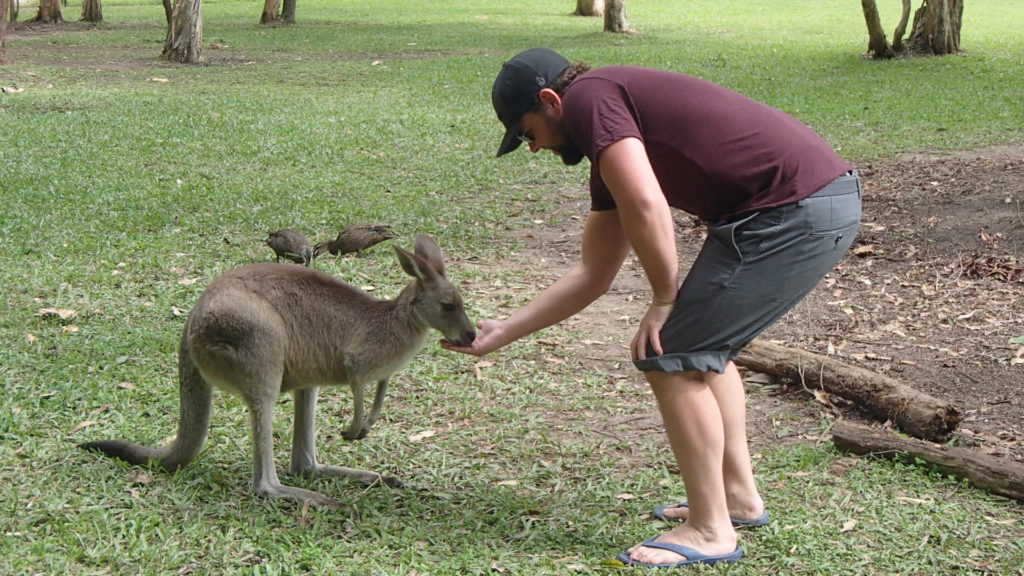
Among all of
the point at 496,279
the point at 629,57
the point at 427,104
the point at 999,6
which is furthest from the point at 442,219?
the point at 999,6

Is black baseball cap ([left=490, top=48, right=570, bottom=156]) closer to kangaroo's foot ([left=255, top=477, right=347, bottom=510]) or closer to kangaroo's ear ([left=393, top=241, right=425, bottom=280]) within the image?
kangaroo's ear ([left=393, top=241, right=425, bottom=280])

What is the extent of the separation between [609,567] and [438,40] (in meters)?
17.8

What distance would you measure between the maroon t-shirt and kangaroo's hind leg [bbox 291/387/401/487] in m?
1.41

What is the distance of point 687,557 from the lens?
326cm

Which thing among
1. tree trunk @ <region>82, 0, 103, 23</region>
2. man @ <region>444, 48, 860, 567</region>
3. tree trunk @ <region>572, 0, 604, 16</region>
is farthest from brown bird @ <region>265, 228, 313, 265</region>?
tree trunk @ <region>572, 0, 604, 16</region>

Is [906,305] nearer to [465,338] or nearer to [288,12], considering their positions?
[465,338]

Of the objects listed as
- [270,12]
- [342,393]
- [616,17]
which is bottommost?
[342,393]

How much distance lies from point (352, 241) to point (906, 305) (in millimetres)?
3288

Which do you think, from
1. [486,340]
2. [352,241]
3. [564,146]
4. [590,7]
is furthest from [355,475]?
[590,7]

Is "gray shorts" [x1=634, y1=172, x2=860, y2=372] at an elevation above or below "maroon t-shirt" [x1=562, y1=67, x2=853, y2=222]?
below

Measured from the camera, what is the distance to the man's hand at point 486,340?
11.8 ft

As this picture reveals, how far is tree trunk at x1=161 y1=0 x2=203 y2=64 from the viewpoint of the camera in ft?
53.1

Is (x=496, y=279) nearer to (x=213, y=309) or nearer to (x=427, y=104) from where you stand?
(x=213, y=309)

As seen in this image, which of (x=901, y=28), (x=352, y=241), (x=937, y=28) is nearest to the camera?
(x=352, y=241)
